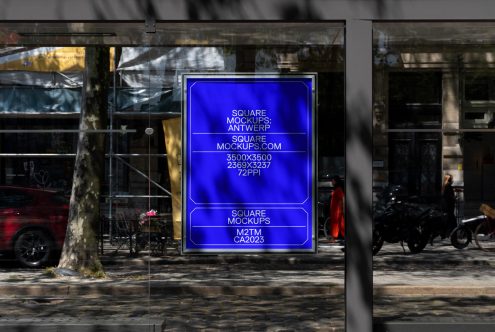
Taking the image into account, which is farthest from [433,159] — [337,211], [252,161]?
[252,161]

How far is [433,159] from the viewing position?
10.1 m

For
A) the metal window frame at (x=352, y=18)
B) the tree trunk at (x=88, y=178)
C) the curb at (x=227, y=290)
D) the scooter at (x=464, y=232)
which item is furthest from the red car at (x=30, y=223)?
the scooter at (x=464, y=232)

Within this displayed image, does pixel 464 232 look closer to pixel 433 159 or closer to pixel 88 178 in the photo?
pixel 433 159

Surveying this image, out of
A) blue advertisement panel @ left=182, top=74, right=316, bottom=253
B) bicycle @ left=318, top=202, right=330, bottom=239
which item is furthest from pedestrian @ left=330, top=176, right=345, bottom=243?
blue advertisement panel @ left=182, top=74, right=316, bottom=253

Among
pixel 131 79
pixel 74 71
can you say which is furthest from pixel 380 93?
pixel 74 71

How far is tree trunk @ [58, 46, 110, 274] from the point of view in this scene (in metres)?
10.6

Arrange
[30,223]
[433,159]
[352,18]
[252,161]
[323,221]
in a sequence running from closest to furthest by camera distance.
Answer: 1. [352,18]
2. [252,161]
3. [323,221]
4. [433,159]
5. [30,223]

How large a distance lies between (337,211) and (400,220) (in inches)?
42.6

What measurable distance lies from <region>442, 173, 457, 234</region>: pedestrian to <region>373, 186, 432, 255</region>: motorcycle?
0.66 ft

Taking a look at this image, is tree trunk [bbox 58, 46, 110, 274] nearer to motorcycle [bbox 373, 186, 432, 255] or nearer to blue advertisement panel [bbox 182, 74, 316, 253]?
blue advertisement panel [bbox 182, 74, 316, 253]

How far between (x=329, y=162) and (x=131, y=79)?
2.58 meters

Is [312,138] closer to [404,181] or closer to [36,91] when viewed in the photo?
[404,181]

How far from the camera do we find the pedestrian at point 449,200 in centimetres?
1010

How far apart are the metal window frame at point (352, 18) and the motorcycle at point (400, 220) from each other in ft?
5.40
